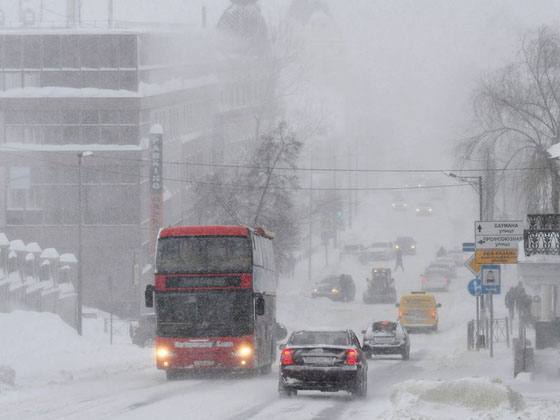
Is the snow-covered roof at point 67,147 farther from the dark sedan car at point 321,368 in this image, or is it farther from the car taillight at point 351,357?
the car taillight at point 351,357

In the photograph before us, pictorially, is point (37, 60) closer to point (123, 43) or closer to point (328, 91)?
point (123, 43)

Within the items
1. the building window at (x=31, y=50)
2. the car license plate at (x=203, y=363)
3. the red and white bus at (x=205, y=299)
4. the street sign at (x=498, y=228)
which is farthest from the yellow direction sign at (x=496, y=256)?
the building window at (x=31, y=50)

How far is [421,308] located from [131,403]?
1654 inches

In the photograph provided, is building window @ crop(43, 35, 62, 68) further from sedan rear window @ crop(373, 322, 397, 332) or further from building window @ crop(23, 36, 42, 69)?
sedan rear window @ crop(373, 322, 397, 332)

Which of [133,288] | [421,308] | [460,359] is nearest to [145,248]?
[133,288]

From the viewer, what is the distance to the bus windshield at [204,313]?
32.9m

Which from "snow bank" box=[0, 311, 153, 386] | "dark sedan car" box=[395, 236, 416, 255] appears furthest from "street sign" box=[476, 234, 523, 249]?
"dark sedan car" box=[395, 236, 416, 255]

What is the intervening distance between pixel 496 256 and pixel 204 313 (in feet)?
29.7

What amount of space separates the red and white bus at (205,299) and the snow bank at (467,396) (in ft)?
32.5

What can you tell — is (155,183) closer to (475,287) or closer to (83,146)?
(83,146)

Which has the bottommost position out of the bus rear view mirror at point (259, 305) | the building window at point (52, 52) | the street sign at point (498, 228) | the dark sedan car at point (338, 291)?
the dark sedan car at point (338, 291)

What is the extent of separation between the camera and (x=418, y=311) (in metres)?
65.8

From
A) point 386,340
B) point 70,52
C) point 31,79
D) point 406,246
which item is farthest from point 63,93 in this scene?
point 406,246

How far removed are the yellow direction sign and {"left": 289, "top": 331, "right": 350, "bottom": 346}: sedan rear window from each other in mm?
10742
